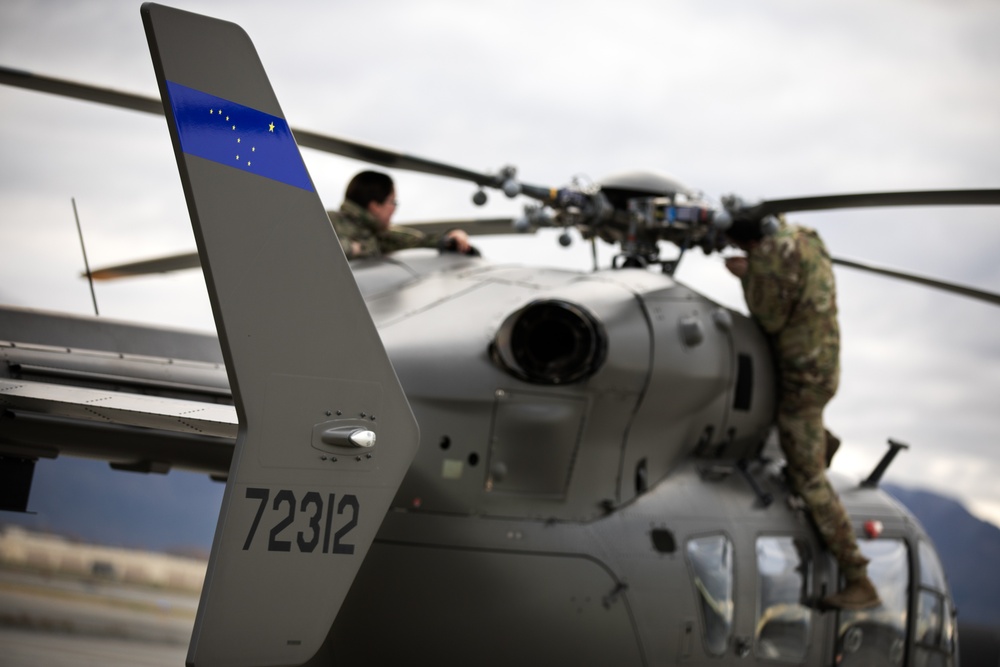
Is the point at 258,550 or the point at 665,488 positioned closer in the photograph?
the point at 258,550

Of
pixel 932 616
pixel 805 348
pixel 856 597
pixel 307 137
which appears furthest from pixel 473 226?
pixel 932 616

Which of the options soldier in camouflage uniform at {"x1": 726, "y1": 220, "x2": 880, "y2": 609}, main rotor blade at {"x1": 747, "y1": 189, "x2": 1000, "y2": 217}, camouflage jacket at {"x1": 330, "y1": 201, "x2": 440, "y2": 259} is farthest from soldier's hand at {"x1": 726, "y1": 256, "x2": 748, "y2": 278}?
camouflage jacket at {"x1": 330, "y1": 201, "x2": 440, "y2": 259}

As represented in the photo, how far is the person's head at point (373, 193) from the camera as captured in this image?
6.57 m

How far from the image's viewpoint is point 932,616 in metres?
6.89

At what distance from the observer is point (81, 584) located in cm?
1110

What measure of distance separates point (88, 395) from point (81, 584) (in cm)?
818

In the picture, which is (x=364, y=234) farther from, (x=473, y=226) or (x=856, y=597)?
(x=856, y=597)

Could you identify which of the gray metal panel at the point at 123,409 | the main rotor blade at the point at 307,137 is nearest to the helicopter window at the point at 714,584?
the main rotor blade at the point at 307,137

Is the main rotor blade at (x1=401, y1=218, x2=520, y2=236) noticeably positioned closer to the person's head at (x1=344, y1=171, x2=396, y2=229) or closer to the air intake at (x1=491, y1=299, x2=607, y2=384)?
the person's head at (x1=344, y1=171, x2=396, y2=229)

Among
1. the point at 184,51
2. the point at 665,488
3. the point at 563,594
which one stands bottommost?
the point at 563,594

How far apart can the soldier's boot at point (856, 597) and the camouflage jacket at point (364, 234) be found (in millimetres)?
3518

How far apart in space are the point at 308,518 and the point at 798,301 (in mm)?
3890

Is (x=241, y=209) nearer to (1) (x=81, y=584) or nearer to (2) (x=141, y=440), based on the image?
(2) (x=141, y=440)

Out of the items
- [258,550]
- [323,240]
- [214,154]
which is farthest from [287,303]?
[258,550]
